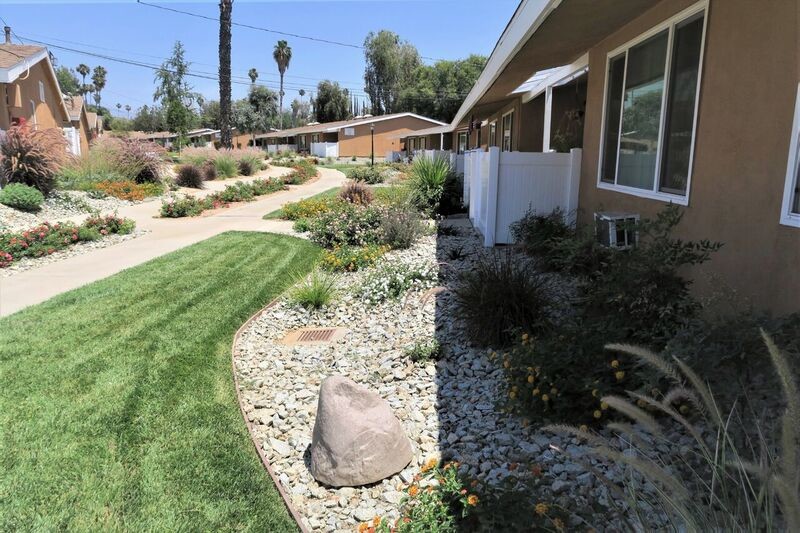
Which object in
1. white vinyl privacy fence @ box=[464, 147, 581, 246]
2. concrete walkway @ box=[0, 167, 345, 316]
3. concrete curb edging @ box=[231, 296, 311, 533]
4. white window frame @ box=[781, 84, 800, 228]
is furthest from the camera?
white vinyl privacy fence @ box=[464, 147, 581, 246]

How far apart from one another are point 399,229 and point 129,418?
215 inches

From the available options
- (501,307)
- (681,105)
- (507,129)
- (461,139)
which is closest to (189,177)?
(507,129)

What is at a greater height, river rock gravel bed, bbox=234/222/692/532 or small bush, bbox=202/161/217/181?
small bush, bbox=202/161/217/181

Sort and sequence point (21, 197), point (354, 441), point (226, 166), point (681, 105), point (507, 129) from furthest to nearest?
point (226, 166) → point (507, 129) → point (21, 197) → point (681, 105) → point (354, 441)

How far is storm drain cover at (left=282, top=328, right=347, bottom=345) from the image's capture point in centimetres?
539

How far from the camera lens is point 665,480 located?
1414 millimetres

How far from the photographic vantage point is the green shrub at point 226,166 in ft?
77.0

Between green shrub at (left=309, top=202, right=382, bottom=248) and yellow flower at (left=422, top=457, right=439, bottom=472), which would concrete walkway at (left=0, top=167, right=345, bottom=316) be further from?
yellow flower at (left=422, top=457, right=439, bottom=472)

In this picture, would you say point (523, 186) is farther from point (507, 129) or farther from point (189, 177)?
point (189, 177)

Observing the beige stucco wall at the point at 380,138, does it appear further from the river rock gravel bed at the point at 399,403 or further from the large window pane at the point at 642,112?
the river rock gravel bed at the point at 399,403

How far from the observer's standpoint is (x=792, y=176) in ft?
11.5

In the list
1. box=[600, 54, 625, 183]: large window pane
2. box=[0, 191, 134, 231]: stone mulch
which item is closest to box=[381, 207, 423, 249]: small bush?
box=[600, 54, 625, 183]: large window pane

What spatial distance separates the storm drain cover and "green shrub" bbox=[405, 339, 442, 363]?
1024 mm

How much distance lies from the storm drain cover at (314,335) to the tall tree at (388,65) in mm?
60818
